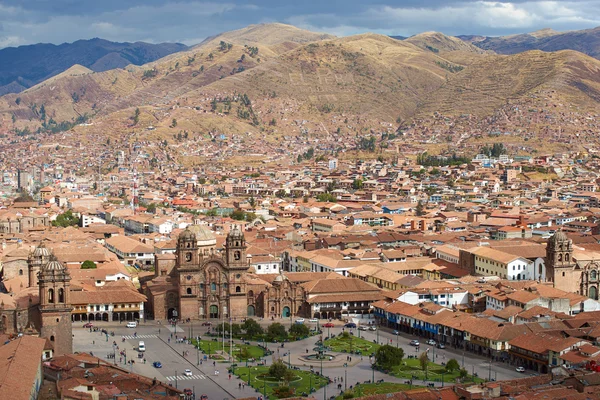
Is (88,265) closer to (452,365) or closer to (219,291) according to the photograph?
(219,291)

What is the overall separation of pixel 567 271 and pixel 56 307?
38.6m

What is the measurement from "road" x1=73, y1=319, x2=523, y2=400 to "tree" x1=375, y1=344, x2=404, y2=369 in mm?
771

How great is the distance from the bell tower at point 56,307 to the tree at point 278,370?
1229cm

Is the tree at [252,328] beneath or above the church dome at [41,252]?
beneath

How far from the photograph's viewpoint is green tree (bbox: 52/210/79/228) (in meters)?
132

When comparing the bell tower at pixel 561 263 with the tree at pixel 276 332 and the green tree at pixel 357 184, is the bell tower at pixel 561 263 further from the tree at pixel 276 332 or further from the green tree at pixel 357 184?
the green tree at pixel 357 184

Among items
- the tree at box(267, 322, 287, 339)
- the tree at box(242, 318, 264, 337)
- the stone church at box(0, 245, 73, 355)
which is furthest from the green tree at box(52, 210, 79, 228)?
the stone church at box(0, 245, 73, 355)

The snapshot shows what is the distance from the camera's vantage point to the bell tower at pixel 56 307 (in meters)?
58.4

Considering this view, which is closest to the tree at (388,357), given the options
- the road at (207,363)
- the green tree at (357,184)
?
the road at (207,363)

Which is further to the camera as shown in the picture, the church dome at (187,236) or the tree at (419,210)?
the tree at (419,210)

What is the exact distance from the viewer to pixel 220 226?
118812mm

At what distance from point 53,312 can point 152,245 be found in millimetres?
46327

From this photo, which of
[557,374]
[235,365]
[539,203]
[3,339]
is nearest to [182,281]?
[235,365]

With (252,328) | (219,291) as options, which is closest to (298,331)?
(252,328)
